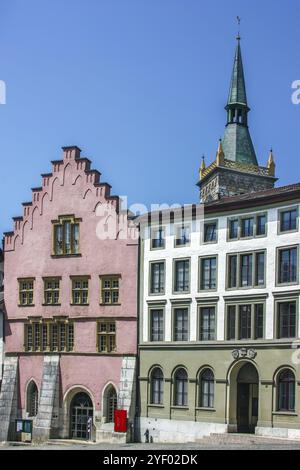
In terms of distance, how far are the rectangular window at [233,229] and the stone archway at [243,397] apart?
7877mm

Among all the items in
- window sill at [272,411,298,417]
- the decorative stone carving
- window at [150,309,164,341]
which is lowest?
window sill at [272,411,298,417]

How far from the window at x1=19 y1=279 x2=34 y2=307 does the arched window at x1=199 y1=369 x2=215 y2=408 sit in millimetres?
15640

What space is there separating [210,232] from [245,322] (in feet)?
21.0

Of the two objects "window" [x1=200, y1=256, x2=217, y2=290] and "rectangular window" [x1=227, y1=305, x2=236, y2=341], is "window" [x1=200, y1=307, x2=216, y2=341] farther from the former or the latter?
"window" [x1=200, y1=256, x2=217, y2=290]

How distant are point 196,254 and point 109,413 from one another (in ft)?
41.5

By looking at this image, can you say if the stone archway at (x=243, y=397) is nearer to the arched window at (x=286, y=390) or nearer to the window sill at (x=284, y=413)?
the arched window at (x=286, y=390)

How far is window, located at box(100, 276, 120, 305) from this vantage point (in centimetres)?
6172

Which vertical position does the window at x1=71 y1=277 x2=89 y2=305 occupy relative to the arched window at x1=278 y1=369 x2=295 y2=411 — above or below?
above

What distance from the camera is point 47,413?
204 feet

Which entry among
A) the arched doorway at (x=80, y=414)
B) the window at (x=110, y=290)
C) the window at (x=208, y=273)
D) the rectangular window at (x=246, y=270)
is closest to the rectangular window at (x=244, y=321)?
the rectangular window at (x=246, y=270)

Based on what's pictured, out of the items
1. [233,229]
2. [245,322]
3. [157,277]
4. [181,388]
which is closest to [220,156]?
[157,277]

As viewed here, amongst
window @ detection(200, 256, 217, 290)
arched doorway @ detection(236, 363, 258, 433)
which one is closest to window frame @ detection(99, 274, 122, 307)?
window @ detection(200, 256, 217, 290)

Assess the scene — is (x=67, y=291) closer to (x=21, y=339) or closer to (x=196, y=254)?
(x=21, y=339)
